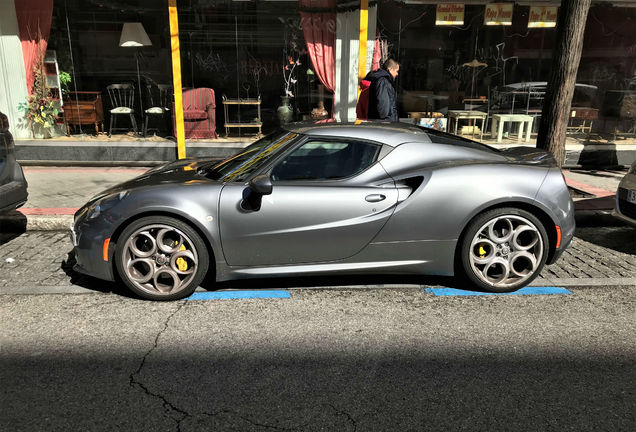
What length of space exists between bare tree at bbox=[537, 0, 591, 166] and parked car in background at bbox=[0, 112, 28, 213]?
654cm

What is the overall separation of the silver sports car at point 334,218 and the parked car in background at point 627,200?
1698 millimetres

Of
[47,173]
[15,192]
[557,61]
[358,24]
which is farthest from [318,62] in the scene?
[15,192]

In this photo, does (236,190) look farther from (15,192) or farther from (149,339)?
(15,192)

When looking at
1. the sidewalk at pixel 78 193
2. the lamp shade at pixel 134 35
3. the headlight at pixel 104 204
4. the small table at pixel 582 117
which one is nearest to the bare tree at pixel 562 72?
the sidewalk at pixel 78 193

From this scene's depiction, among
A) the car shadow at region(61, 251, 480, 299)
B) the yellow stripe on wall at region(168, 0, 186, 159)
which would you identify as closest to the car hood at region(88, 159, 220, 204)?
the car shadow at region(61, 251, 480, 299)

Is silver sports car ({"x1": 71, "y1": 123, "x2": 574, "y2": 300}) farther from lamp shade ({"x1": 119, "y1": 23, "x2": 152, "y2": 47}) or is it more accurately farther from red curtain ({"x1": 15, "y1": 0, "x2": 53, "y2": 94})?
red curtain ({"x1": 15, "y1": 0, "x2": 53, "y2": 94})

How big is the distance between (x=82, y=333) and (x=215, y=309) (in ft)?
3.08

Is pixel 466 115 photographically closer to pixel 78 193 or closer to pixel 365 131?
pixel 365 131

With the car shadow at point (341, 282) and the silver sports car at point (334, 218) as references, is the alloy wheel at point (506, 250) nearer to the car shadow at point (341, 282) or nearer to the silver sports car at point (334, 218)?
the silver sports car at point (334, 218)

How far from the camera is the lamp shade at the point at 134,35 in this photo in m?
9.84

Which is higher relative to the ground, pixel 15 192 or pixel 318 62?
pixel 318 62

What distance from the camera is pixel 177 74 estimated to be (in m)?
9.27

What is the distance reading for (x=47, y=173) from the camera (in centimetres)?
873

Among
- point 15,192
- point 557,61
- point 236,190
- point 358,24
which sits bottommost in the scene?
point 15,192
